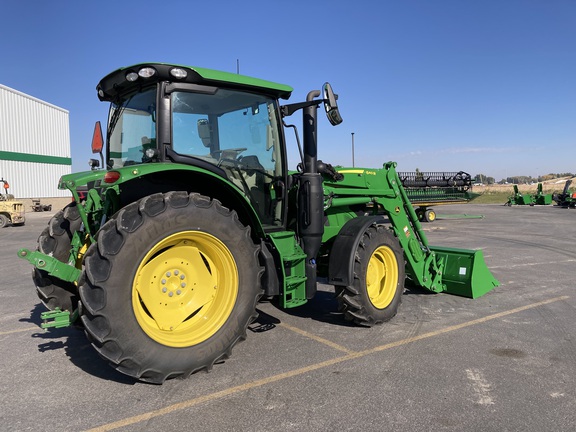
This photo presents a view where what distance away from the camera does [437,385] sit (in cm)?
351

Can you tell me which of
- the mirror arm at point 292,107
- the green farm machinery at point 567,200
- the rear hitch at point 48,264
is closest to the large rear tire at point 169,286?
the rear hitch at point 48,264

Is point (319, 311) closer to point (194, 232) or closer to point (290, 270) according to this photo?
point (290, 270)

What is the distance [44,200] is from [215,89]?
110ft

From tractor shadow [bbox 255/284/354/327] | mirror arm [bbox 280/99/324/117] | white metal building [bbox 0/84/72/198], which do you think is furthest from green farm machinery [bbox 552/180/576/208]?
white metal building [bbox 0/84/72/198]

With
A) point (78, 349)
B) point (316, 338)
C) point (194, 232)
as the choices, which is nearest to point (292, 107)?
point (194, 232)

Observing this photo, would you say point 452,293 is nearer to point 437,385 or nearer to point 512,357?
point 512,357

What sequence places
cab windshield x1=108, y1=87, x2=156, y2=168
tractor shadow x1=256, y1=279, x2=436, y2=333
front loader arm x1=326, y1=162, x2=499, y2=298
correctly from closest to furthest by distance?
1. cab windshield x1=108, y1=87, x2=156, y2=168
2. tractor shadow x1=256, y1=279, x2=436, y2=333
3. front loader arm x1=326, y1=162, x2=499, y2=298

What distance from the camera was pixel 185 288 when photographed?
369 cm

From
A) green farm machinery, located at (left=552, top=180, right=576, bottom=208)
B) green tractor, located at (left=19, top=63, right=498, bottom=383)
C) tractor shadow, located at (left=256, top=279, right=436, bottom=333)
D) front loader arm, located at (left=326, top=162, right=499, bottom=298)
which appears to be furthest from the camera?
green farm machinery, located at (left=552, top=180, right=576, bottom=208)

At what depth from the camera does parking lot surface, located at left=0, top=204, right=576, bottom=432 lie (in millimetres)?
2984

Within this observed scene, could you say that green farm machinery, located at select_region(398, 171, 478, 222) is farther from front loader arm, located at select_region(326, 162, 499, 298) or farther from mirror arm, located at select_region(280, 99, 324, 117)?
mirror arm, located at select_region(280, 99, 324, 117)

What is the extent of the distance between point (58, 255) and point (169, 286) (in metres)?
1.44

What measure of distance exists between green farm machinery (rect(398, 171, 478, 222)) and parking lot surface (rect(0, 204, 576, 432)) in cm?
1319

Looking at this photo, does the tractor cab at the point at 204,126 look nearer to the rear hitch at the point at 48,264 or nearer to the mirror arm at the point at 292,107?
the mirror arm at the point at 292,107
